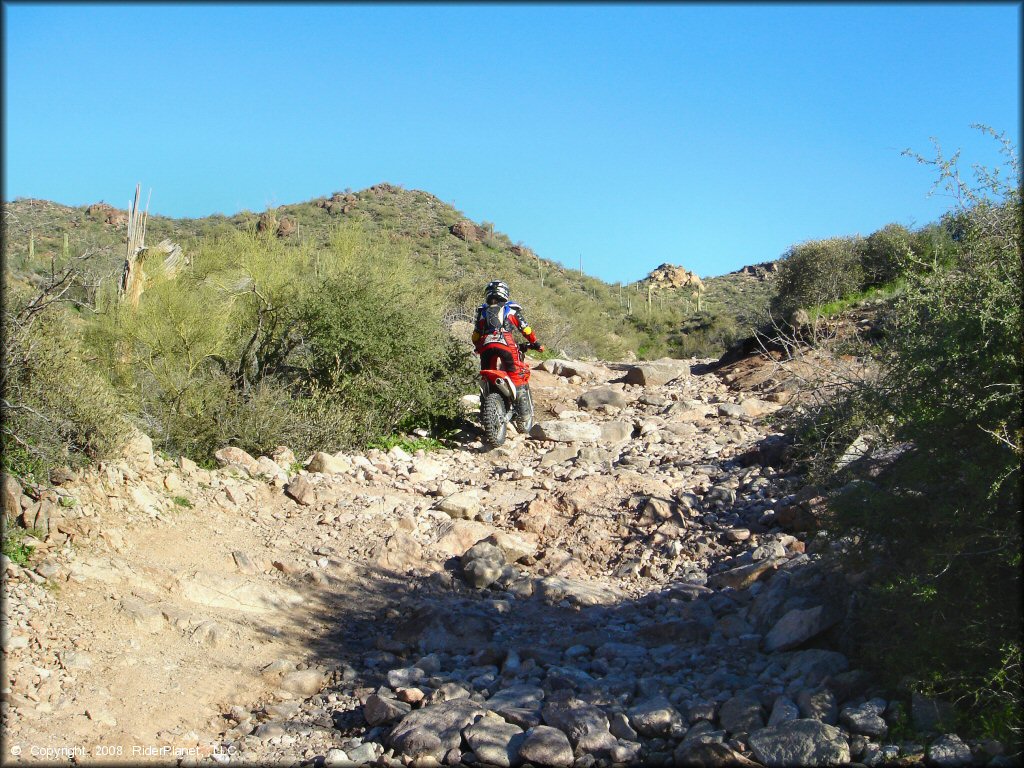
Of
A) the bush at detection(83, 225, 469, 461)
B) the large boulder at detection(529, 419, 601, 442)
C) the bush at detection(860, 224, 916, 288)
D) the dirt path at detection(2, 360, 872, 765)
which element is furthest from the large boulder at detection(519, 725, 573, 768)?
the bush at detection(860, 224, 916, 288)

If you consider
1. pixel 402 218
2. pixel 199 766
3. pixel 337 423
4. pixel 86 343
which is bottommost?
pixel 199 766

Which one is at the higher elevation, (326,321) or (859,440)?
(326,321)

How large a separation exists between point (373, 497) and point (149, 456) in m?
2.05

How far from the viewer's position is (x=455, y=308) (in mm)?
20781

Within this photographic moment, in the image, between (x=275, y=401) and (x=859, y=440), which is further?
(x=275, y=401)

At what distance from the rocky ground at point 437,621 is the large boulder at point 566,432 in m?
1.31

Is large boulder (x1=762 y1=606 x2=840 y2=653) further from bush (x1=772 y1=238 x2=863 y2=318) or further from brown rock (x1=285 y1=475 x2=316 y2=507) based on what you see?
bush (x1=772 y1=238 x2=863 y2=318)

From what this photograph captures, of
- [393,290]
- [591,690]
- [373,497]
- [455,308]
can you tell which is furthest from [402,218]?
[591,690]

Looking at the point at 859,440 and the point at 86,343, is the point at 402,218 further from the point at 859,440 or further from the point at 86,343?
the point at 859,440

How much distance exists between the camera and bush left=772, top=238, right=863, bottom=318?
17703 millimetres

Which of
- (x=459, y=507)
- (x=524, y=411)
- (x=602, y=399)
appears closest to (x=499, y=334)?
(x=524, y=411)

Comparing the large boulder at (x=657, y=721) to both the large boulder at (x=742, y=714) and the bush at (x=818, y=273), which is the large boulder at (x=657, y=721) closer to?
the large boulder at (x=742, y=714)

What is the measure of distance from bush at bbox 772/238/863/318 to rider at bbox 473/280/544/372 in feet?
29.8

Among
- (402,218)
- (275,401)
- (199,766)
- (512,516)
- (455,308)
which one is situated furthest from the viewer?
(402,218)
